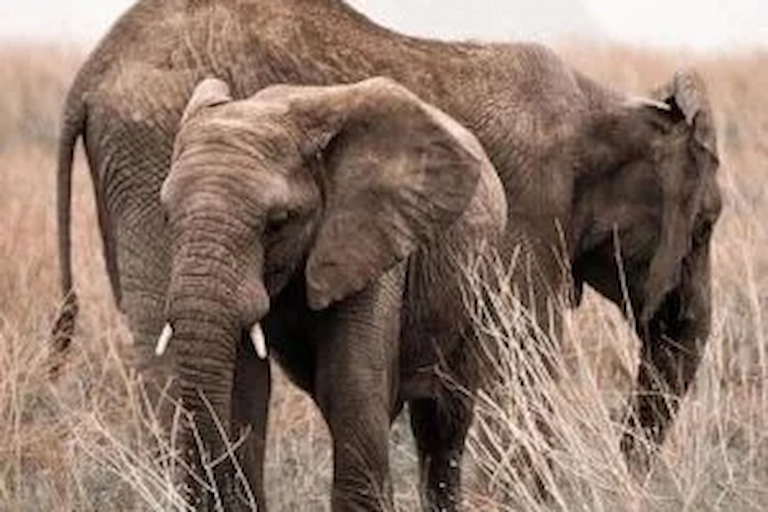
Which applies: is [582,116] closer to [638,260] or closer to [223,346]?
[638,260]

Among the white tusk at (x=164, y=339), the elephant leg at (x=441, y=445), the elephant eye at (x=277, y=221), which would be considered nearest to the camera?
the white tusk at (x=164, y=339)

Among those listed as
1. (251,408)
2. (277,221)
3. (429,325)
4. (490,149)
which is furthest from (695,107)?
(277,221)

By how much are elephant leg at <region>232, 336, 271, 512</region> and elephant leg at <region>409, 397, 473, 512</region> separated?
2.44ft

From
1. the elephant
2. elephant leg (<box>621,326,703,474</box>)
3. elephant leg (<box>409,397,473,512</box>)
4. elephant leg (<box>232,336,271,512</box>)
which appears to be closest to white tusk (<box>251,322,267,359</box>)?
the elephant

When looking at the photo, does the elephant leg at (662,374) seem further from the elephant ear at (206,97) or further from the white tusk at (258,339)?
the white tusk at (258,339)

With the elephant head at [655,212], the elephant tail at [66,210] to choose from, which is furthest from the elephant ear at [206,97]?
Result: the elephant head at [655,212]

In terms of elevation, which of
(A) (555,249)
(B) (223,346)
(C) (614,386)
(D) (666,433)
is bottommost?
(C) (614,386)

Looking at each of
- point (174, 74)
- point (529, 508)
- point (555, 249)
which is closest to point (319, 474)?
point (555, 249)

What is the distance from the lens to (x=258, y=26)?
5.68m

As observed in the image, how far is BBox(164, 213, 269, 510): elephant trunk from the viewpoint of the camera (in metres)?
4.39

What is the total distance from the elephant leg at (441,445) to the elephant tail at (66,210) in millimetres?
1017

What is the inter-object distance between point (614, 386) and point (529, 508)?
309 centimetres

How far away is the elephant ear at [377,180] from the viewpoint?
15.7 ft

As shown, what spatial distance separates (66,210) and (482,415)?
1.28m
